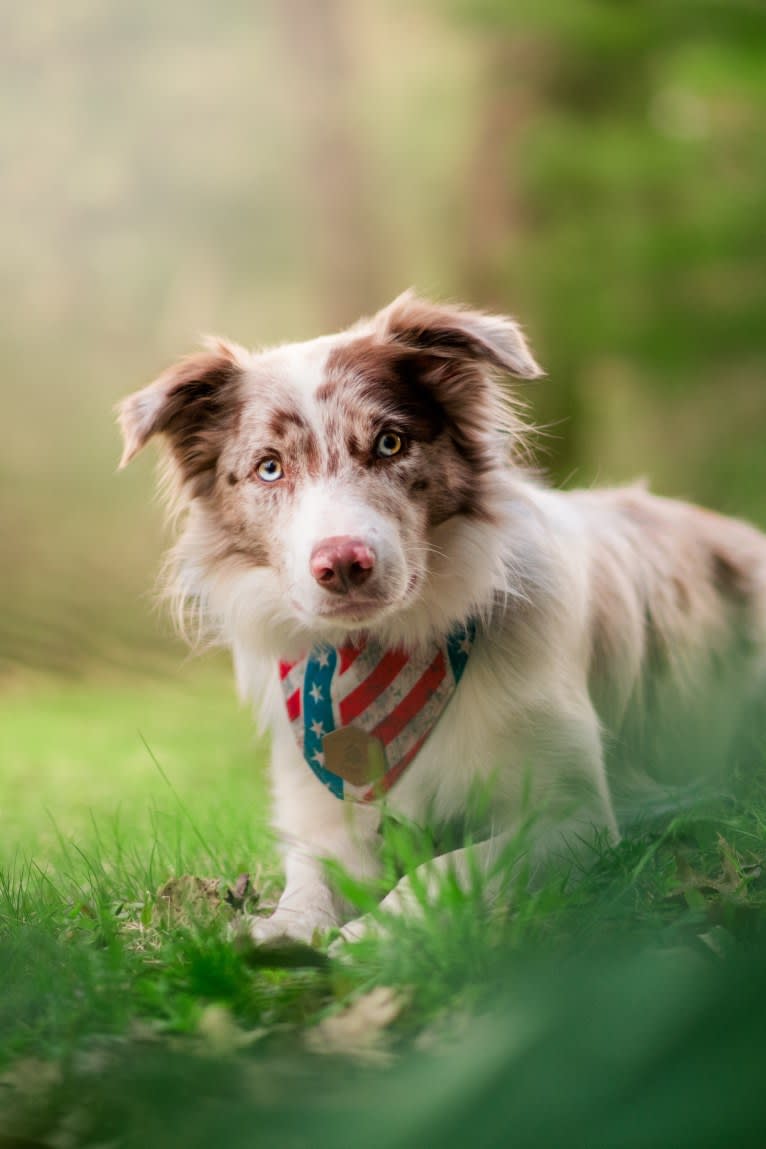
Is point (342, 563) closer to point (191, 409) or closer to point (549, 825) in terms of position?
point (549, 825)

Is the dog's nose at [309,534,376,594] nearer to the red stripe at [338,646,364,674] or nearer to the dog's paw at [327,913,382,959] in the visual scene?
the red stripe at [338,646,364,674]

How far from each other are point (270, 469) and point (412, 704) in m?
0.75

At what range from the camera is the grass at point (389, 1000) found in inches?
38.4

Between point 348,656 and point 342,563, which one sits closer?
point 342,563

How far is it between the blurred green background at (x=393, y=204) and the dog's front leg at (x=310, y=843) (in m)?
0.71

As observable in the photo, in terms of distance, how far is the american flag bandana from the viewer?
324 cm

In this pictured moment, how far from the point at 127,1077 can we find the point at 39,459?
7.62 m

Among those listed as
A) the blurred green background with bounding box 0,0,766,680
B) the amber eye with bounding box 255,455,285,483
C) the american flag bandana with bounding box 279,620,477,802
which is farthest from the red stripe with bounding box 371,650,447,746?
the blurred green background with bounding box 0,0,766,680

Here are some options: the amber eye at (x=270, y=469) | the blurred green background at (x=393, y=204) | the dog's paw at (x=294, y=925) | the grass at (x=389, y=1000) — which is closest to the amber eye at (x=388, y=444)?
the amber eye at (x=270, y=469)

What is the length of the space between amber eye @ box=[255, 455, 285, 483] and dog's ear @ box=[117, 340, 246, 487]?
0.25 metres

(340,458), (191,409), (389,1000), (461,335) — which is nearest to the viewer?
(389,1000)

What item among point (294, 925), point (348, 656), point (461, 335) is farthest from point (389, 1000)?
point (461, 335)

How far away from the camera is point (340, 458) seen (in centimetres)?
312

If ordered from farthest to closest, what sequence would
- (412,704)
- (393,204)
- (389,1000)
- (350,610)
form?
1. (393,204)
2. (412,704)
3. (350,610)
4. (389,1000)
